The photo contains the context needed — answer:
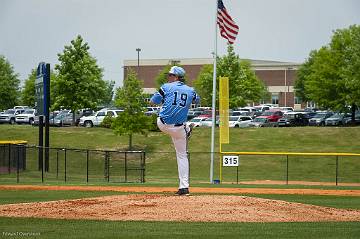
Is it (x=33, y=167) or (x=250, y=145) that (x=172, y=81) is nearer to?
(x=33, y=167)

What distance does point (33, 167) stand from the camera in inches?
1328

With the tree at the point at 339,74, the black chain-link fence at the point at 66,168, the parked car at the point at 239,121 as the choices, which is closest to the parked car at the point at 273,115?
the parked car at the point at 239,121

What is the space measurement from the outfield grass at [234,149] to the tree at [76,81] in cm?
252

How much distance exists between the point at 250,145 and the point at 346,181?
14662mm

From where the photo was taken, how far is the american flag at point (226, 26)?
1244 inches

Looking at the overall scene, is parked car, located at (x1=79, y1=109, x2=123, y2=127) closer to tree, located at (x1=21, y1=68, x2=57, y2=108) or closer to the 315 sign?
tree, located at (x1=21, y1=68, x2=57, y2=108)

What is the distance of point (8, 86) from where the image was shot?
74000 mm

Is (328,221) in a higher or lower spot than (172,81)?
lower

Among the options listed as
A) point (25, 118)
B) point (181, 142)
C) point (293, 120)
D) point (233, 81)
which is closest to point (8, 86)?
point (25, 118)

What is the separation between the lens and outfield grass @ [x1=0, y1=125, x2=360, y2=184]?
1457 inches

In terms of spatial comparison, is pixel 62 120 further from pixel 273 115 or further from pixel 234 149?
pixel 234 149

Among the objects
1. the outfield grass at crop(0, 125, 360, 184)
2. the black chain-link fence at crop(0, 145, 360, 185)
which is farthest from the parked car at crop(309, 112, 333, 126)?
the black chain-link fence at crop(0, 145, 360, 185)

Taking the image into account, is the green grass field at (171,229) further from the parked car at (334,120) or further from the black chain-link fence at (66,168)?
the parked car at (334,120)

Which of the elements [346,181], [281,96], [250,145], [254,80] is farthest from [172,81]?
[281,96]
